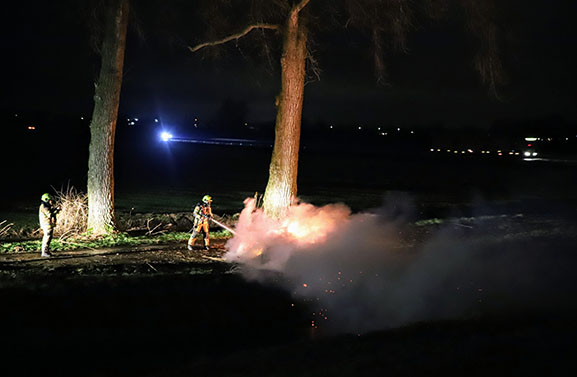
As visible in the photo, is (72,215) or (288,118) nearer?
(72,215)

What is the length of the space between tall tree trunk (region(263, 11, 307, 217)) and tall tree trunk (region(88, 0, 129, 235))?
4289 mm

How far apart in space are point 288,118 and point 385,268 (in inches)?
209

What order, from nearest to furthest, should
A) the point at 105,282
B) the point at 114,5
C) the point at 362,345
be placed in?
the point at 362,345 → the point at 105,282 → the point at 114,5

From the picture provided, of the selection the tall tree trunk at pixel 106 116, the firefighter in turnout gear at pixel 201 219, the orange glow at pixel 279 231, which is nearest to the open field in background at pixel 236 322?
the firefighter in turnout gear at pixel 201 219

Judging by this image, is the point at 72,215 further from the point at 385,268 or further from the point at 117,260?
the point at 385,268

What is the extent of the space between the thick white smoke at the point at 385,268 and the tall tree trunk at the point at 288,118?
588mm

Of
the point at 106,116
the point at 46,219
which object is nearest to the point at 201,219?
the point at 46,219

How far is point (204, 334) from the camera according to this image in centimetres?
739

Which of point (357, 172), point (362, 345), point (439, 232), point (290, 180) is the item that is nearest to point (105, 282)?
point (362, 345)

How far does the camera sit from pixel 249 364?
20.4ft

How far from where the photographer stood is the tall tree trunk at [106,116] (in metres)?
13.3

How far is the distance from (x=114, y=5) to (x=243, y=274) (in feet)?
25.2

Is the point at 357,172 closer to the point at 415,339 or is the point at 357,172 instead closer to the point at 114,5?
the point at 114,5

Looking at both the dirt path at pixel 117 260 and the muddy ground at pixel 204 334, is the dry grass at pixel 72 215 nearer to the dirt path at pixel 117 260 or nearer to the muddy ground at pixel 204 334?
the dirt path at pixel 117 260
